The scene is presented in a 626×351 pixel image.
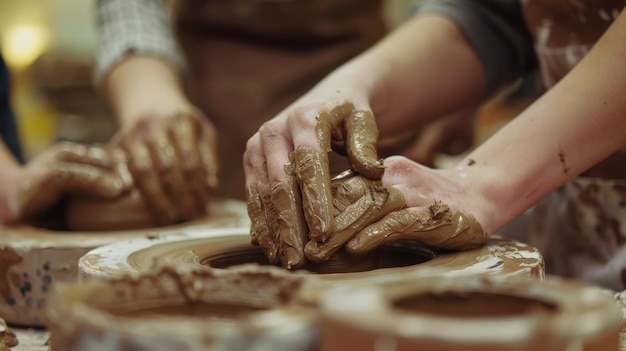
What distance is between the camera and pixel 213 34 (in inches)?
137

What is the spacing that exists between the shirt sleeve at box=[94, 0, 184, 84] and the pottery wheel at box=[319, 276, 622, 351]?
219 cm

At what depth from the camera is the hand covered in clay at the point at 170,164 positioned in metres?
2.28

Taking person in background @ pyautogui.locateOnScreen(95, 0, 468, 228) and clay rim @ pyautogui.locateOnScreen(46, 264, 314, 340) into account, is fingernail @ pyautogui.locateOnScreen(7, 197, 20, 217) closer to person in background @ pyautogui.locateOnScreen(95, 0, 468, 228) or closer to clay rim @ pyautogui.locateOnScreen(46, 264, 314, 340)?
person in background @ pyautogui.locateOnScreen(95, 0, 468, 228)

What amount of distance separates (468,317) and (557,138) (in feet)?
2.54

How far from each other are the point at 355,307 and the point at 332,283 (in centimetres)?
42

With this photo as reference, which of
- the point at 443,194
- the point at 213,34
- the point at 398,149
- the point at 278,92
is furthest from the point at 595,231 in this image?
the point at 213,34

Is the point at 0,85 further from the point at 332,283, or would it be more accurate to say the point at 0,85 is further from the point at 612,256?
the point at 612,256

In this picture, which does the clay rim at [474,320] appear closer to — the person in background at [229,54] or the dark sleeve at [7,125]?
the person in background at [229,54]

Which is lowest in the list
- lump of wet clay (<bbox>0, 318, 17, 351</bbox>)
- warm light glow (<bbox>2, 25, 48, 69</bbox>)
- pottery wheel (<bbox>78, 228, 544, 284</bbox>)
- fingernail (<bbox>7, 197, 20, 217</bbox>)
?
lump of wet clay (<bbox>0, 318, 17, 351</bbox>)

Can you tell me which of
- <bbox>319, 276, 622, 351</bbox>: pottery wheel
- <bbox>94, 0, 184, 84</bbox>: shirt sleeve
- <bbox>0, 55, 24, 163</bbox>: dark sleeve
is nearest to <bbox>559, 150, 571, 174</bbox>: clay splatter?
<bbox>319, 276, 622, 351</bbox>: pottery wheel

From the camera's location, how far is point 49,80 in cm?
613

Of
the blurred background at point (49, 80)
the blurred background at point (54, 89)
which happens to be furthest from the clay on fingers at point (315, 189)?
the blurred background at point (49, 80)

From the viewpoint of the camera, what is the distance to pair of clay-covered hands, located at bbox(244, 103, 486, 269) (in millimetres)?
1427

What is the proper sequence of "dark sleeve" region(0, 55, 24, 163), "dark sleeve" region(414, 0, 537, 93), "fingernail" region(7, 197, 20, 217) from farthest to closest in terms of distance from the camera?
1. "dark sleeve" region(0, 55, 24, 163)
2. "dark sleeve" region(414, 0, 537, 93)
3. "fingernail" region(7, 197, 20, 217)
